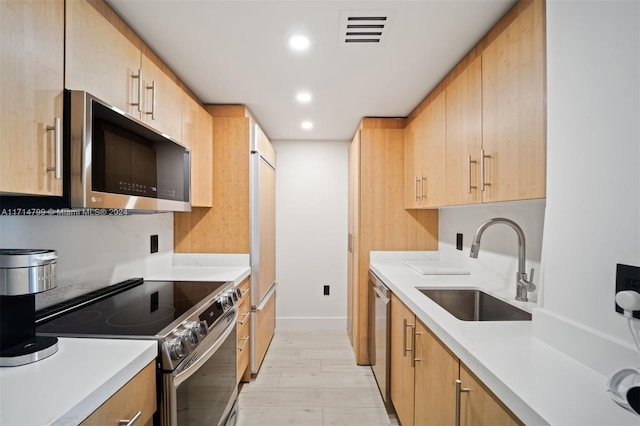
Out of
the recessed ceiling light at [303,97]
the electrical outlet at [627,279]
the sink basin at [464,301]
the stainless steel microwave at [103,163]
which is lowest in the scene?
the sink basin at [464,301]

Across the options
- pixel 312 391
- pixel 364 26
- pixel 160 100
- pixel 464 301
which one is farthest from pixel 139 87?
pixel 312 391

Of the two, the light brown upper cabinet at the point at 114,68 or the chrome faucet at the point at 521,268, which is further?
the chrome faucet at the point at 521,268

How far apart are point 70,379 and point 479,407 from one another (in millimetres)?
1172

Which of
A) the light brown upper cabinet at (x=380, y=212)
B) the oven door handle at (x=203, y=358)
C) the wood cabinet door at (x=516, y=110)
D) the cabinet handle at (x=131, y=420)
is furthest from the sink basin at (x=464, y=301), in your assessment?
the cabinet handle at (x=131, y=420)

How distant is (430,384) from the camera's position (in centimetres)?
135

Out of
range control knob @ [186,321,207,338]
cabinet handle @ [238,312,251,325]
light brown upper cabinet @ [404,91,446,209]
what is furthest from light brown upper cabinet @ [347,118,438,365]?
range control knob @ [186,321,207,338]

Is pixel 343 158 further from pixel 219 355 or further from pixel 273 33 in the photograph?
pixel 219 355

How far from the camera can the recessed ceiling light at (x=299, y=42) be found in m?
1.58

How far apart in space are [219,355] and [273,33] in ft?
5.55

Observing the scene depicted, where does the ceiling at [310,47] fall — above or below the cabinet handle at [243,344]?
above

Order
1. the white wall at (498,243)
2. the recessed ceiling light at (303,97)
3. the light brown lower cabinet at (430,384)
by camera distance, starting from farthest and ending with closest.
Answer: the recessed ceiling light at (303,97) < the white wall at (498,243) < the light brown lower cabinet at (430,384)

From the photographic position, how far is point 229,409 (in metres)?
1.76

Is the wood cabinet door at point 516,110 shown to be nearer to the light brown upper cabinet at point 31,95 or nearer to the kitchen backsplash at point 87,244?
the light brown upper cabinet at point 31,95

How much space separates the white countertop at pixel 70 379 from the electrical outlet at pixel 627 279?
134 cm
